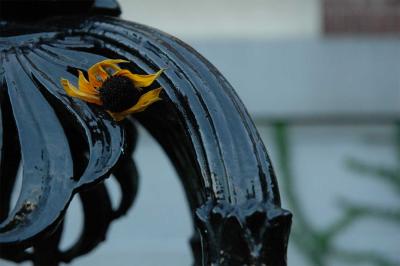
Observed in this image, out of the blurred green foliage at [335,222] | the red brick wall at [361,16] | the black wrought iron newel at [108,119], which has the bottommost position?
the blurred green foliage at [335,222]

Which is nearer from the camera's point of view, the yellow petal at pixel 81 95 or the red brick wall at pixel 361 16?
the yellow petal at pixel 81 95

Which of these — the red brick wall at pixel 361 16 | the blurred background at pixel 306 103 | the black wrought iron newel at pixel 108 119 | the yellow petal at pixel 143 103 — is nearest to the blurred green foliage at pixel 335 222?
the blurred background at pixel 306 103

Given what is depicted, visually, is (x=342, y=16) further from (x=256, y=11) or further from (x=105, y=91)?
(x=105, y=91)

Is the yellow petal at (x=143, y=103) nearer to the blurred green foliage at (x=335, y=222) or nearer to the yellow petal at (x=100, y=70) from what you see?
the yellow petal at (x=100, y=70)

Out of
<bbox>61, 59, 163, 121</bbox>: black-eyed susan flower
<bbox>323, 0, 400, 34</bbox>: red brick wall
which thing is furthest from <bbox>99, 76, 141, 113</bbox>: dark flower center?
<bbox>323, 0, 400, 34</bbox>: red brick wall

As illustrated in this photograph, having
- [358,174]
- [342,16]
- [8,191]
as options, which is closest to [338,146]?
[358,174]

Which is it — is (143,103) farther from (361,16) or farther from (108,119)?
(361,16)

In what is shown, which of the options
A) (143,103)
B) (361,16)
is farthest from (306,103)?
(143,103)

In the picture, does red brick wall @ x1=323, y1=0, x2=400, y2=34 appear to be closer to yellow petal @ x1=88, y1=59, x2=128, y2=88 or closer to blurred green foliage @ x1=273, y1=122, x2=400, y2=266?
blurred green foliage @ x1=273, y1=122, x2=400, y2=266
